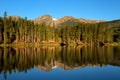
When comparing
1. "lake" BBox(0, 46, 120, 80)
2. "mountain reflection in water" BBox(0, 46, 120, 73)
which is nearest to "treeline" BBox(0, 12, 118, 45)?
"mountain reflection in water" BBox(0, 46, 120, 73)

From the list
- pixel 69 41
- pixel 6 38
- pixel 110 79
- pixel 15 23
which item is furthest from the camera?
pixel 69 41

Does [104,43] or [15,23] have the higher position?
[15,23]

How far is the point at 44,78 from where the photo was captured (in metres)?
31.1

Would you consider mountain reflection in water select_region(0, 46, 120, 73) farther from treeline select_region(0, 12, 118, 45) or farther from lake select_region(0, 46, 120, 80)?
treeline select_region(0, 12, 118, 45)

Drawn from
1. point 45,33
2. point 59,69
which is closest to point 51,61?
point 59,69

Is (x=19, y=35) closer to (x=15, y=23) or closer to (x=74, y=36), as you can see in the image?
(x=15, y=23)

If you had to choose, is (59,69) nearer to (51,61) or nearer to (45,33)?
(51,61)

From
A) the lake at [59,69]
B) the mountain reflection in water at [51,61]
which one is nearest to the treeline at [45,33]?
the mountain reflection in water at [51,61]

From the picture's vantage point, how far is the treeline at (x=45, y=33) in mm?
131750

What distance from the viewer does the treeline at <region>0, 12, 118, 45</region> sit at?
13175 cm

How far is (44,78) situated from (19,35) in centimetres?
11346

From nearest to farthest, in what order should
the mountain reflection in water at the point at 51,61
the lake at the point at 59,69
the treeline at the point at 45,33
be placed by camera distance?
the lake at the point at 59,69
the mountain reflection in water at the point at 51,61
the treeline at the point at 45,33

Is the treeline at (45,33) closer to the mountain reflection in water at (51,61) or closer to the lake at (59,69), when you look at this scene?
the mountain reflection in water at (51,61)


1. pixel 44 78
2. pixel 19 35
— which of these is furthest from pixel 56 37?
pixel 44 78
